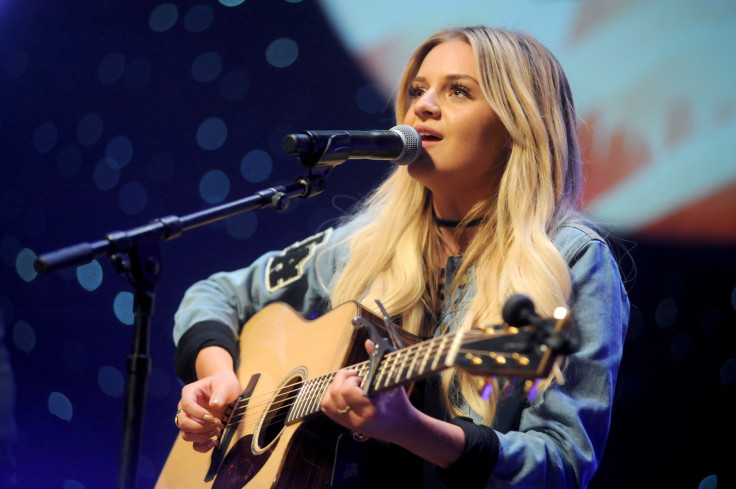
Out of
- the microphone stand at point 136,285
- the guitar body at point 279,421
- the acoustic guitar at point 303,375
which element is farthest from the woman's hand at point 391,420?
the microphone stand at point 136,285

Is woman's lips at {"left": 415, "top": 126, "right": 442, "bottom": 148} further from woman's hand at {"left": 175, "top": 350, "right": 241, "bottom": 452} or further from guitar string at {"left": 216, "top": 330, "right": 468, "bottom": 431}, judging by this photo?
woman's hand at {"left": 175, "top": 350, "right": 241, "bottom": 452}

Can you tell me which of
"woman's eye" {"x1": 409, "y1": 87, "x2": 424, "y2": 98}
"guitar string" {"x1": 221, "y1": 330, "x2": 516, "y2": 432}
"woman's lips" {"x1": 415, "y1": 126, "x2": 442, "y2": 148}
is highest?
"woman's eye" {"x1": 409, "y1": 87, "x2": 424, "y2": 98}

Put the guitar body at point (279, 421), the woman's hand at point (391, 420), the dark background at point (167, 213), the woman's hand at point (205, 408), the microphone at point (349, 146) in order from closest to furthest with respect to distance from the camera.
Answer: the woman's hand at point (391, 420), the microphone at point (349, 146), the guitar body at point (279, 421), the woman's hand at point (205, 408), the dark background at point (167, 213)

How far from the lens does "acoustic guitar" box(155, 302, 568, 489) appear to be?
1095 millimetres

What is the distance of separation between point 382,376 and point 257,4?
6.08ft

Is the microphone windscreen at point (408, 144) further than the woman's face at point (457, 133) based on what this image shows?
No

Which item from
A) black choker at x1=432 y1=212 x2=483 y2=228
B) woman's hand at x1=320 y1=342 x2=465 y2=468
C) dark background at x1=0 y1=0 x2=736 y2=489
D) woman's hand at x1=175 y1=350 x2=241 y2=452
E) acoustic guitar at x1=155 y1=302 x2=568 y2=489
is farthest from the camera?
dark background at x1=0 y1=0 x2=736 y2=489

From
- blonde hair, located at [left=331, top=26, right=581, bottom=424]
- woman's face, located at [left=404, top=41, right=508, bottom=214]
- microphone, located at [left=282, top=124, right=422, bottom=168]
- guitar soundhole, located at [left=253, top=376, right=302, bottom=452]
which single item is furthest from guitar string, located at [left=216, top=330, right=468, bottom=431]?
woman's face, located at [left=404, top=41, right=508, bottom=214]

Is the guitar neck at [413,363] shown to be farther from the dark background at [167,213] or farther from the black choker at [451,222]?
the dark background at [167,213]

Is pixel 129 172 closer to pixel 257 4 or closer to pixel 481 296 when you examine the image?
pixel 257 4

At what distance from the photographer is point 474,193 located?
186 cm

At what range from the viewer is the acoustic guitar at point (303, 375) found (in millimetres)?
1095

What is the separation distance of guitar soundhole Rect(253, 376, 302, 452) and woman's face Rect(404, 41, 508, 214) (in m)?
0.62

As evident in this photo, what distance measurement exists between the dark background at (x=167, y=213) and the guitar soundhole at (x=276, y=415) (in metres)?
0.97
